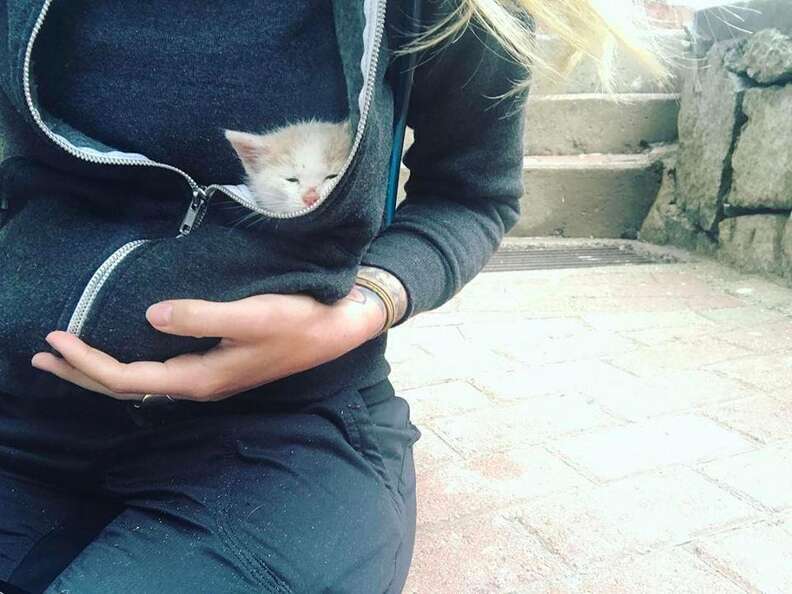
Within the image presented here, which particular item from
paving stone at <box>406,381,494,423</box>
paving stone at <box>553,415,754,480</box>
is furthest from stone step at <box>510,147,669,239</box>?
paving stone at <box>553,415,754,480</box>

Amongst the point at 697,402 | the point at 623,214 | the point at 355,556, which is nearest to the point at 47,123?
the point at 355,556

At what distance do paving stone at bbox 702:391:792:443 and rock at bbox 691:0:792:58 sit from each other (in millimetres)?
1537

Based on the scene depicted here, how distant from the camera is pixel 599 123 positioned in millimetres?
3488

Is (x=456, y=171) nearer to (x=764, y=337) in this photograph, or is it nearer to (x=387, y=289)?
(x=387, y=289)

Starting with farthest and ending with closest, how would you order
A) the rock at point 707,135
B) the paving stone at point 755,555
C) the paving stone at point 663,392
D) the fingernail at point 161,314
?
the rock at point 707,135, the paving stone at point 663,392, the paving stone at point 755,555, the fingernail at point 161,314

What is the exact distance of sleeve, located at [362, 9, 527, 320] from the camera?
0.94 meters

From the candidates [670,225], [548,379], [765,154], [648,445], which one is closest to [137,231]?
[648,445]

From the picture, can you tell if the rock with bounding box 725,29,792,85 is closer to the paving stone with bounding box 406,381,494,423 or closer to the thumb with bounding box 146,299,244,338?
the paving stone with bounding box 406,381,494,423

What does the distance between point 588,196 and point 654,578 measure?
2448 millimetres

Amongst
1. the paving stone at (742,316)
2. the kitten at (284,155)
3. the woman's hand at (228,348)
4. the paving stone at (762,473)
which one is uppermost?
the kitten at (284,155)

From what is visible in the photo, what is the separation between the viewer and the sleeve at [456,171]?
37.1 inches

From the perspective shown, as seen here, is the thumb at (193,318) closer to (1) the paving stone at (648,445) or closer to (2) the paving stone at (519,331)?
(1) the paving stone at (648,445)

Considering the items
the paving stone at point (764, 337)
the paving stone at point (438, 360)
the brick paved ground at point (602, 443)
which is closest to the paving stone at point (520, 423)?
the brick paved ground at point (602, 443)

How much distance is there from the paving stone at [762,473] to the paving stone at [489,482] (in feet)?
0.77
